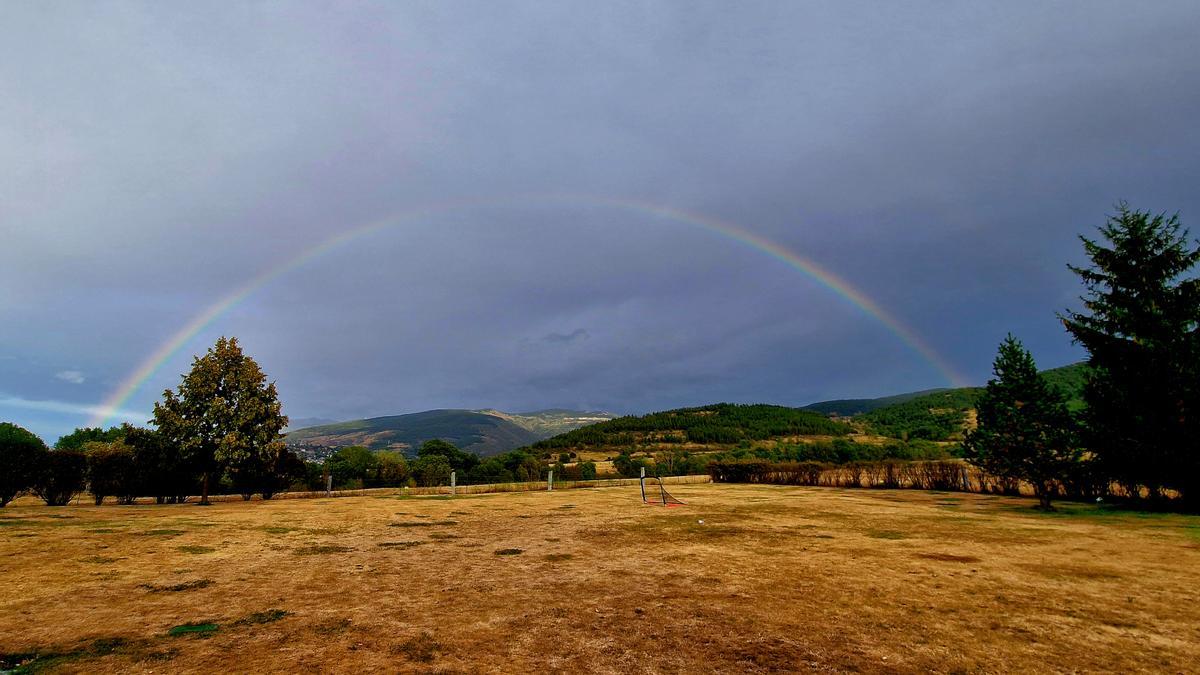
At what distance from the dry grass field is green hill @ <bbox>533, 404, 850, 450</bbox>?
102047 mm

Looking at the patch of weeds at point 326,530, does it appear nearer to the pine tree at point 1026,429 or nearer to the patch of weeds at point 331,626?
the patch of weeds at point 331,626

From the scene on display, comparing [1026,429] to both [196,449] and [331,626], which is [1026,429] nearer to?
[331,626]

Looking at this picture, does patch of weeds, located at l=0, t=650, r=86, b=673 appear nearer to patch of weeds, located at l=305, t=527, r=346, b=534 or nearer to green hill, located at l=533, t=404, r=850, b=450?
patch of weeds, located at l=305, t=527, r=346, b=534

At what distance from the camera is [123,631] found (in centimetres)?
584

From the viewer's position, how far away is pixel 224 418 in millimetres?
23266

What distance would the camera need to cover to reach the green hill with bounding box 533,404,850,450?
384 feet

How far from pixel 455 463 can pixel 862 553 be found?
48192mm

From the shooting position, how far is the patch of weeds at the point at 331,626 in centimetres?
594

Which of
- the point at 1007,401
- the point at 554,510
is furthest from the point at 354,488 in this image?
the point at 1007,401

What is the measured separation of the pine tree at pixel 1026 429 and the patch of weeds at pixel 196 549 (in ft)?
79.1

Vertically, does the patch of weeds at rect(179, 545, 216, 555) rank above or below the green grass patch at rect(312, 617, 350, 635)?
below

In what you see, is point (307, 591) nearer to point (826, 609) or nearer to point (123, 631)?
point (123, 631)

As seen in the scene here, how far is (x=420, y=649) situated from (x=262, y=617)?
101 inches

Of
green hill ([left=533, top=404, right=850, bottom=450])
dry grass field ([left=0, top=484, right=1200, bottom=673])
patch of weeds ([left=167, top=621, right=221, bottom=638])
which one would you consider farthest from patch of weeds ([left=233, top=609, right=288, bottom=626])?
green hill ([left=533, top=404, right=850, bottom=450])
